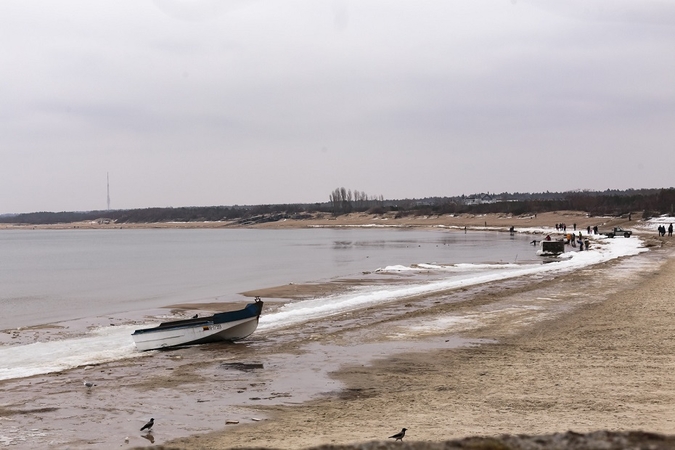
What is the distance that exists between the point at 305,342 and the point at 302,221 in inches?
6944

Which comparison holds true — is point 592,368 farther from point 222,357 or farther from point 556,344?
point 222,357

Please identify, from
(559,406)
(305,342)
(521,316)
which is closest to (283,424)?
(559,406)

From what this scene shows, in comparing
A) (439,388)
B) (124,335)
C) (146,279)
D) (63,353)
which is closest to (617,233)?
(146,279)

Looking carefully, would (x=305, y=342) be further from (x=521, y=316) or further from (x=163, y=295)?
(x=163, y=295)

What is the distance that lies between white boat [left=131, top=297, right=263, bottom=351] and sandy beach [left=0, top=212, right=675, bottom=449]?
71cm

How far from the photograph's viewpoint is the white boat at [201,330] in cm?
1769

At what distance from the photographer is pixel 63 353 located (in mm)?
17719

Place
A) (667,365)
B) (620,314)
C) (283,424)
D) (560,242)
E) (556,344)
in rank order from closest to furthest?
(283,424) → (667,365) → (556,344) → (620,314) → (560,242)

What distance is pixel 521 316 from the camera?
810 inches

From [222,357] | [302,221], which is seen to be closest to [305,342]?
[222,357]

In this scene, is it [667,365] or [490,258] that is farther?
[490,258]

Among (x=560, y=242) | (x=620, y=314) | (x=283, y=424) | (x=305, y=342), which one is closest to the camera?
(x=283, y=424)

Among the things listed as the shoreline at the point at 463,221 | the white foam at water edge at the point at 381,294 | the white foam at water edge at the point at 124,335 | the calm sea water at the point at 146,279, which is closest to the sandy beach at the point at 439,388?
the white foam at water edge at the point at 124,335

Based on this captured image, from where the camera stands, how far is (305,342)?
17.7 metres
